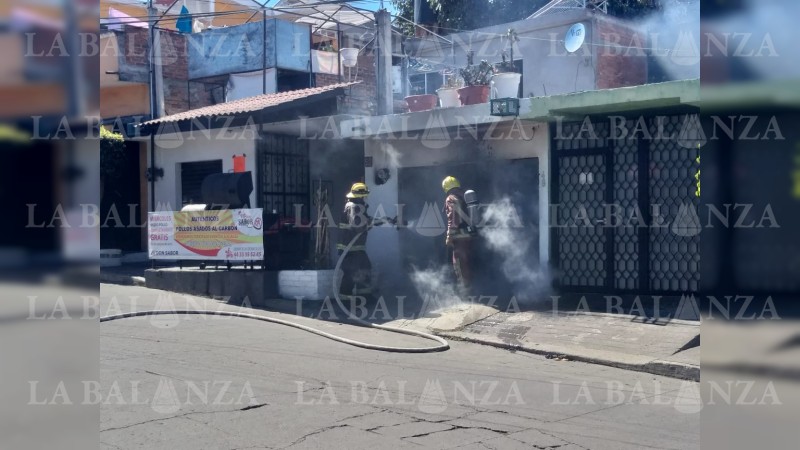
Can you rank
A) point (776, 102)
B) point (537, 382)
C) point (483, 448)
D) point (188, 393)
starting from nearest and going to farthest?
point (776, 102) < point (483, 448) < point (188, 393) < point (537, 382)

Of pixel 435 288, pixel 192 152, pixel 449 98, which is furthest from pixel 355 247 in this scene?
pixel 192 152

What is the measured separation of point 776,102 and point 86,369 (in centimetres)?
169

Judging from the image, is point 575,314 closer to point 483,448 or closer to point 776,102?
point 483,448

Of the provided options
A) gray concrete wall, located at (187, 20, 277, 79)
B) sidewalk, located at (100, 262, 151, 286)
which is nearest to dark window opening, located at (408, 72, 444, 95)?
gray concrete wall, located at (187, 20, 277, 79)

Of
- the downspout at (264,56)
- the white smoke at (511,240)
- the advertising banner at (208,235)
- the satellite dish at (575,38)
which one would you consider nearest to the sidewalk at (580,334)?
the white smoke at (511,240)

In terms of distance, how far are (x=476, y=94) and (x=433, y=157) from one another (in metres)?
1.68

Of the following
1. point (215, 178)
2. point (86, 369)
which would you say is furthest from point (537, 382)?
point (215, 178)

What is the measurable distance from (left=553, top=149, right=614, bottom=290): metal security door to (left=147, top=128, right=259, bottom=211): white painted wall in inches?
257

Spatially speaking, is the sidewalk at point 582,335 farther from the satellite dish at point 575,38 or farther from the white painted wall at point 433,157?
the satellite dish at point 575,38

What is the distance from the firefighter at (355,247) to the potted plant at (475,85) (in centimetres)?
252

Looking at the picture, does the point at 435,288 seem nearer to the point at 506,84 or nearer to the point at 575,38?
the point at 506,84

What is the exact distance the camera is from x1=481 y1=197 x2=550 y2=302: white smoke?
44.9 feet

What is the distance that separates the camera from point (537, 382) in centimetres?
862

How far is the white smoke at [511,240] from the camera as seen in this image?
1368cm
